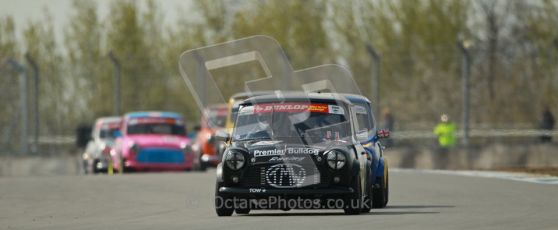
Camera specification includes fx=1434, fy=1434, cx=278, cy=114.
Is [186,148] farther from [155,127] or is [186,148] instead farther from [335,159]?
[335,159]

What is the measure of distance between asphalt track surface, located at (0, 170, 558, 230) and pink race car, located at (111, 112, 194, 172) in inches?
234

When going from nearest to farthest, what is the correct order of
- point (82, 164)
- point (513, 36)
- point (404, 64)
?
point (82, 164) → point (404, 64) → point (513, 36)

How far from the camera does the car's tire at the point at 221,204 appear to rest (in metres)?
15.7

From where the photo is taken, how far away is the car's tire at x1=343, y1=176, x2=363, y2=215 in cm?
1560

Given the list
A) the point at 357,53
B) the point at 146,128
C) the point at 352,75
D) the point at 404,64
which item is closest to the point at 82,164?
the point at 146,128

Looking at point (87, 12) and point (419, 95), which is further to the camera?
point (87, 12)

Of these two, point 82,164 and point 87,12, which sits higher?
point 87,12

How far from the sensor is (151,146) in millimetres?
32562

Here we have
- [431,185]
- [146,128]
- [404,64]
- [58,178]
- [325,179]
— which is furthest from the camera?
[404,64]

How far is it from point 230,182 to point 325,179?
1043 millimetres

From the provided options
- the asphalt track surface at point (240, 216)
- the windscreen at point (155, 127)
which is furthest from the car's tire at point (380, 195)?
the windscreen at point (155, 127)

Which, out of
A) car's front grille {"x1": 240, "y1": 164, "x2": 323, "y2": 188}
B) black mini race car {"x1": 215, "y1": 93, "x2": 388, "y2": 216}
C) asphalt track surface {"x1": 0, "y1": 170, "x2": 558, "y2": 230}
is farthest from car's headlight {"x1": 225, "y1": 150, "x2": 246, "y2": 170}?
asphalt track surface {"x1": 0, "y1": 170, "x2": 558, "y2": 230}

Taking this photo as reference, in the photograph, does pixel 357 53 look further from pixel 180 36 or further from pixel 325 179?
pixel 325 179

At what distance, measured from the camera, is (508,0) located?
56.0 metres
